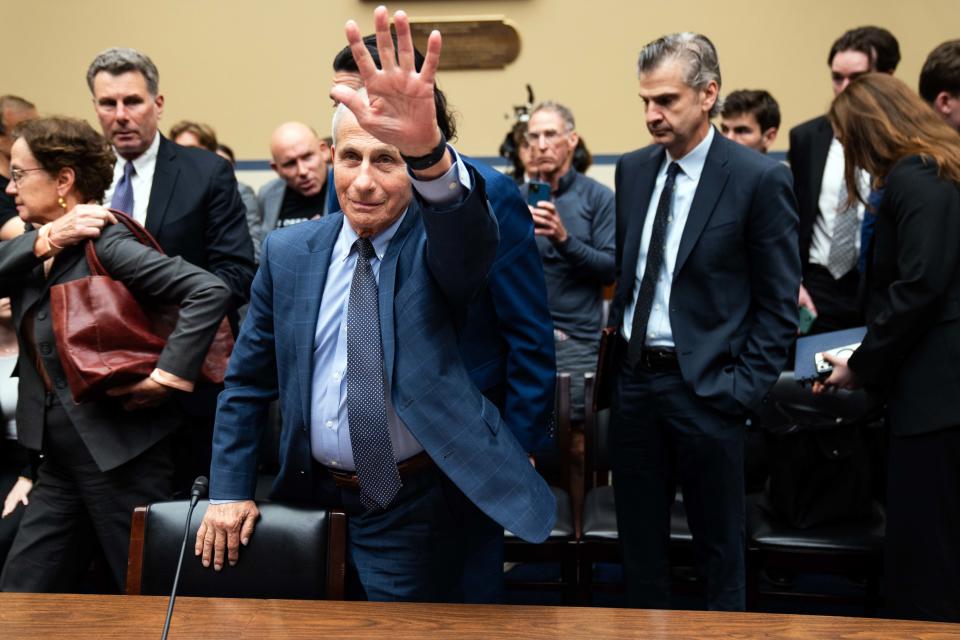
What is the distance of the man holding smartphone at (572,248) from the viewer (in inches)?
143

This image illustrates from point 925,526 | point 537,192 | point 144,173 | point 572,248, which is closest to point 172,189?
point 144,173

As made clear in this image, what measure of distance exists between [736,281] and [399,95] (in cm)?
144

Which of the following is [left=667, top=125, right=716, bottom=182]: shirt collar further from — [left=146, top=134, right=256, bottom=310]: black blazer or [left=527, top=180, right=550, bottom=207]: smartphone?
[left=146, top=134, right=256, bottom=310]: black blazer

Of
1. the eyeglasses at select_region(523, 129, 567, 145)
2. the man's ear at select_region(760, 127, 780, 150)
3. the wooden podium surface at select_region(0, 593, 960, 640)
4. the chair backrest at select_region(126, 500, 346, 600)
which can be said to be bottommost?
the wooden podium surface at select_region(0, 593, 960, 640)

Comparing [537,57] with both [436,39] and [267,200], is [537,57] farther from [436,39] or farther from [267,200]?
[436,39]

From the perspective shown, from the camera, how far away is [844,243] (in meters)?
3.57

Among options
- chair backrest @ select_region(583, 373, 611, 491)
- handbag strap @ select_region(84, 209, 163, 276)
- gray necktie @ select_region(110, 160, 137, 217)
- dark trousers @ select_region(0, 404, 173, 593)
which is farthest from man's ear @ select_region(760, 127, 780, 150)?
dark trousers @ select_region(0, 404, 173, 593)

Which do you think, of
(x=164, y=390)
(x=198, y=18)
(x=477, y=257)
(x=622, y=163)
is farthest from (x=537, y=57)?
(x=477, y=257)

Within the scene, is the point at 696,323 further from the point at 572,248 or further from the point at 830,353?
the point at 572,248

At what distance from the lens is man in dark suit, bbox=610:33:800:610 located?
8.15 feet

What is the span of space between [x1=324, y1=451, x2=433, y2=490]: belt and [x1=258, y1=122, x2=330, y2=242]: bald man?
2.43m

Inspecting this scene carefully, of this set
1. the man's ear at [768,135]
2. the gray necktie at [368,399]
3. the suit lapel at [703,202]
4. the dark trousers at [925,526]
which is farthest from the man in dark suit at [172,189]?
the man's ear at [768,135]

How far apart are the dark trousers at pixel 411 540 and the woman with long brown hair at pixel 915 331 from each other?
1.28m

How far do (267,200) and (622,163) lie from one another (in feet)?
7.16
